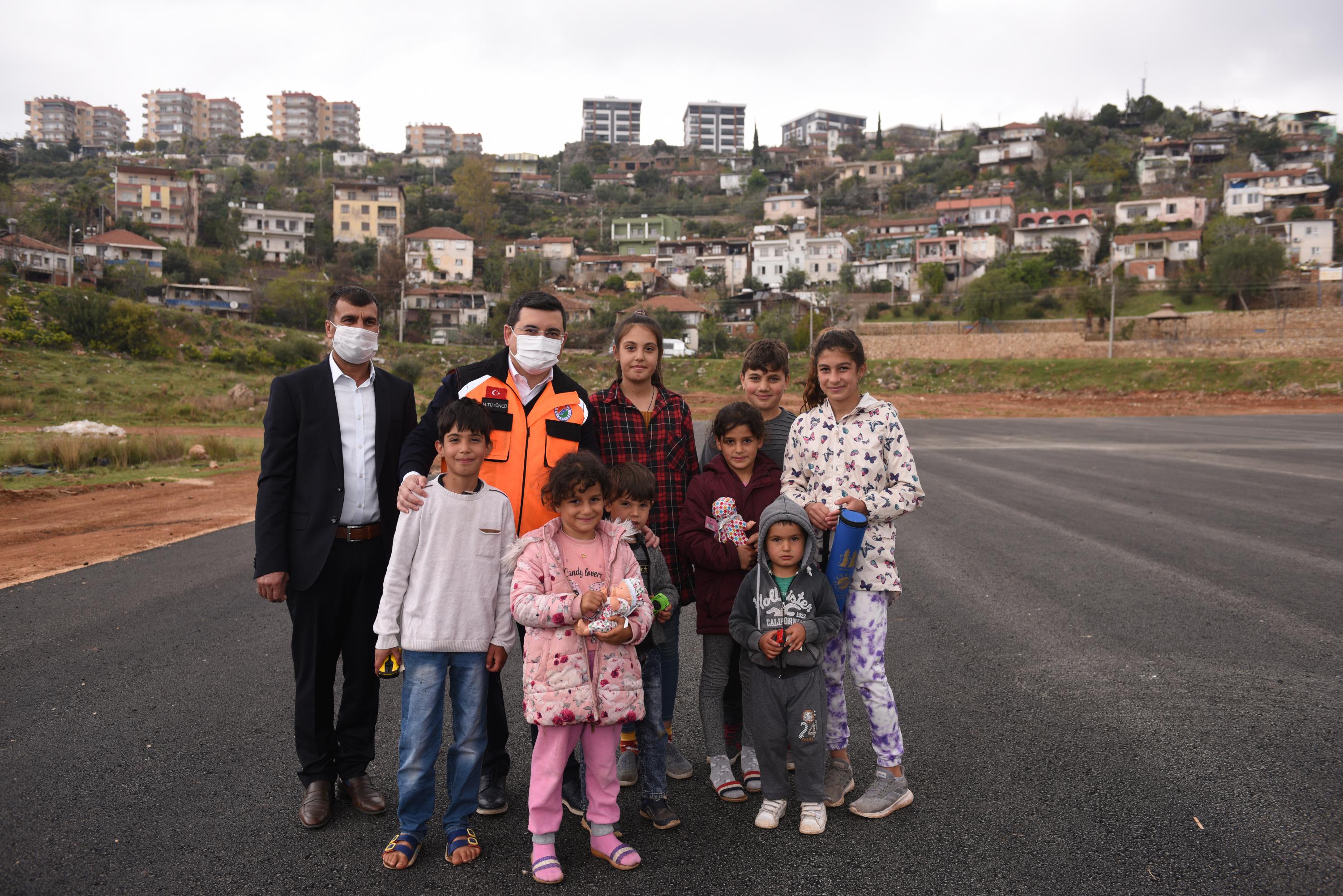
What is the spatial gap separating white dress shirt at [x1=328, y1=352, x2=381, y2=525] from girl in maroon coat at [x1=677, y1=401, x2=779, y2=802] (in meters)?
1.43

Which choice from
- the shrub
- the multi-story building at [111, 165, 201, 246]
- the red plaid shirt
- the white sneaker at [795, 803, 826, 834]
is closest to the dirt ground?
the red plaid shirt

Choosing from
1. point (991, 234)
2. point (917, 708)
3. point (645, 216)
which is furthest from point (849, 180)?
point (917, 708)

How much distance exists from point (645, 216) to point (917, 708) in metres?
104

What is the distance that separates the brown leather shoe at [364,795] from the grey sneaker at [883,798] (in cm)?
205

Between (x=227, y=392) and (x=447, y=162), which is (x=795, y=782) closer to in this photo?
(x=227, y=392)

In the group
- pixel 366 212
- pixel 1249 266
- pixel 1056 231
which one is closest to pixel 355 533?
pixel 1249 266

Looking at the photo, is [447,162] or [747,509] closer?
[747,509]

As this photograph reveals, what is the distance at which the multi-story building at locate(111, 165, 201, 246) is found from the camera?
84500 mm

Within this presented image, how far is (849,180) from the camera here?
117750mm

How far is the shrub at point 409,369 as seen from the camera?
4041 cm

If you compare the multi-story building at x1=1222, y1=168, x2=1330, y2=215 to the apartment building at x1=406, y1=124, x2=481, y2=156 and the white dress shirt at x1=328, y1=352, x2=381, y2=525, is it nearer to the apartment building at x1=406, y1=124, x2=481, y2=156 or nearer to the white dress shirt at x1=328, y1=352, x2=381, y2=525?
the white dress shirt at x1=328, y1=352, x2=381, y2=525

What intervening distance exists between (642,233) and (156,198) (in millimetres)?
53310

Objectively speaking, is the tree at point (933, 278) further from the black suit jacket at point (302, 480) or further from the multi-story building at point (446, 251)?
the black suit jacket at point (302, 480)

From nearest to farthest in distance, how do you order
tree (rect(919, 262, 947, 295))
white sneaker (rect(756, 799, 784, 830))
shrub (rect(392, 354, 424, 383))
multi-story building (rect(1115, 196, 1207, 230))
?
white sneaker (rect(756, 799, 784, 830))
shrub (rect(392, 354, 424, 383))
tree (rect(919, 262, 947, 295))
multi-story building (rect(1115, 196, 1207, 230))
